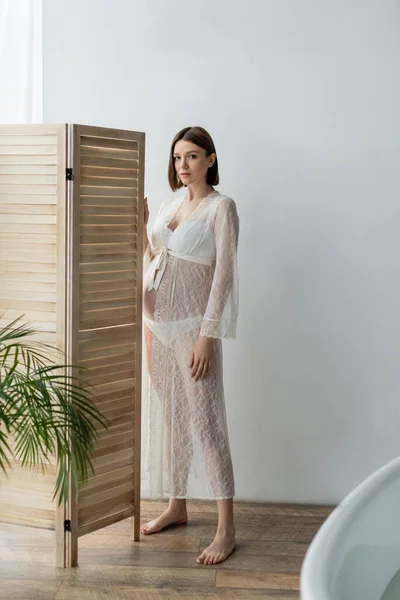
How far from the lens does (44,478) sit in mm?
3303

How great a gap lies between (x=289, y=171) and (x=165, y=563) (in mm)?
1712

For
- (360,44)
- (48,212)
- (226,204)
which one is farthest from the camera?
(360,44)

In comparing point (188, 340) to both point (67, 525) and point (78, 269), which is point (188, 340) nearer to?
point (78, 269)

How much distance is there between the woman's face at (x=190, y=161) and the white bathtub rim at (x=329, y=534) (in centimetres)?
145

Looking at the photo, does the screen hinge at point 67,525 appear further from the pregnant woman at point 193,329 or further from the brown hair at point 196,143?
the brown hair at point 196,143

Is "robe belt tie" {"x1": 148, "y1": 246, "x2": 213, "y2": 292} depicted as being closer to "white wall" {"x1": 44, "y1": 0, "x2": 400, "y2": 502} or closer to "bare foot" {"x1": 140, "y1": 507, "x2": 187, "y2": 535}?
"white wall" {"x1": 44, "y1": 0, "x2": 400, "y2": 502}

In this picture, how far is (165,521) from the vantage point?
3.73 metres

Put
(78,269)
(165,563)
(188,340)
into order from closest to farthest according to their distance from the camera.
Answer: (78,269) → (165,563) → (188,340)

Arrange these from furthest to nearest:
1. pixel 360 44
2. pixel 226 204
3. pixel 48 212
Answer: pixel 360 44 < pixel 226 204 < pixel 48 212

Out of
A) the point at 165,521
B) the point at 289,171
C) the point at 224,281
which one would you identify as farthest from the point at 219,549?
the point at 289,171

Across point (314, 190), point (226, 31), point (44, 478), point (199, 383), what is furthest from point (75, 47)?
point (44, 478)

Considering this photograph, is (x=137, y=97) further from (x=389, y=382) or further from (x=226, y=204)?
(x=389, y=382)

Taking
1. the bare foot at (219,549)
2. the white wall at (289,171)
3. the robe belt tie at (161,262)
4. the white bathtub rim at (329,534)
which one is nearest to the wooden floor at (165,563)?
the bare foot at (219,549)

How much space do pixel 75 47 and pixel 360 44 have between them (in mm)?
1233
